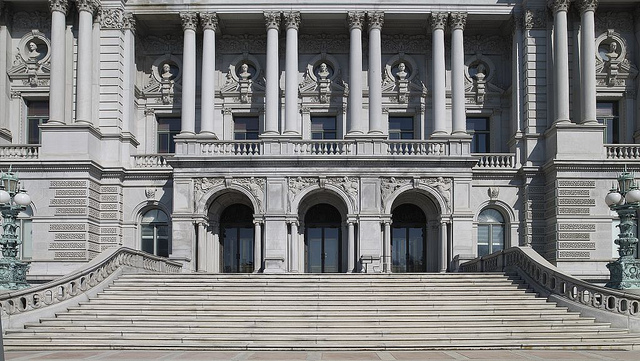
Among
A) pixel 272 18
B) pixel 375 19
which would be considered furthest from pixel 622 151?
pixel 272 18

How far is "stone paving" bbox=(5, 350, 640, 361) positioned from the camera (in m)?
17.8

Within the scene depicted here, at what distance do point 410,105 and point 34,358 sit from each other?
1134 inches

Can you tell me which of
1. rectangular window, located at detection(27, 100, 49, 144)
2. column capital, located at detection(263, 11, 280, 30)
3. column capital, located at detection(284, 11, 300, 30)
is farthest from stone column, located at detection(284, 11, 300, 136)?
rectangular window, located at detection(27, 100, 49, 144)

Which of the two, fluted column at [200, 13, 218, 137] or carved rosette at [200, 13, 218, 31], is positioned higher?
carved rosette at [200, 13, 218, 31]

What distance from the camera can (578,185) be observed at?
37938 mm

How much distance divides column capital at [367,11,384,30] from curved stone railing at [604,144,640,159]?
12488 millimetres

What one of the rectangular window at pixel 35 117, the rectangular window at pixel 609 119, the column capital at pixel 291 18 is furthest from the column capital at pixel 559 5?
the rectangular window at pixel 35 117

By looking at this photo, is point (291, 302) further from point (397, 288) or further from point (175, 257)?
point (175, 257)

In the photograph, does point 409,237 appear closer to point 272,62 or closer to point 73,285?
point 272,62

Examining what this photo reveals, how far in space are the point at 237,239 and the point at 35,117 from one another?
12.0 meters

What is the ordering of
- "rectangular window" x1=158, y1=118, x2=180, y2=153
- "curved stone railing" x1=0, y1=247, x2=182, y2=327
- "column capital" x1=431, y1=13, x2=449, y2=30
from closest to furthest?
"curved stone railing" x1=0, y1=247, x2=182, y2=327 < "column capital" x1=431, y1=13, x2=449, y2=30 < "rectangular window" x1=158, y1=118, x2=180, y2=153

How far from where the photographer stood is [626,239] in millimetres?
24219

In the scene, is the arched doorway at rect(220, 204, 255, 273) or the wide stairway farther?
the arched doorway at rect(220, 204, 255, 273)

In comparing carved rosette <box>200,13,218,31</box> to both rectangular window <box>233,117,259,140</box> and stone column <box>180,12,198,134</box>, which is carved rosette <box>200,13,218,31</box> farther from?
rectangular window <box>233,117,259,140</box>
